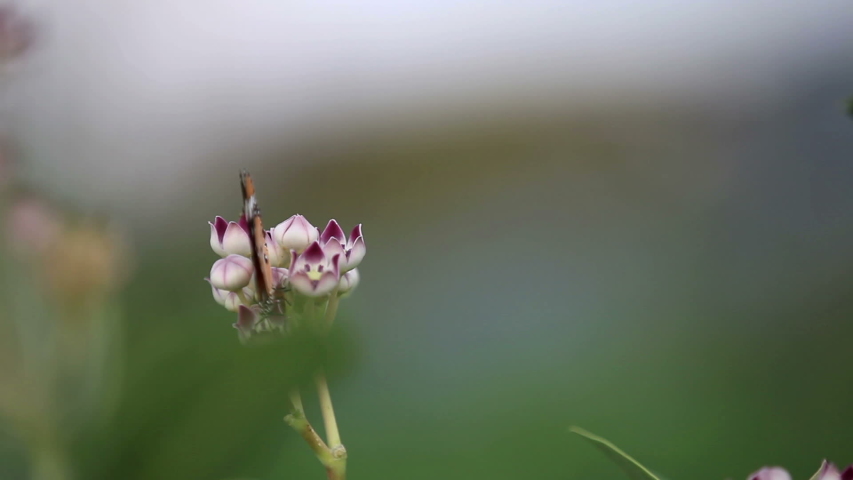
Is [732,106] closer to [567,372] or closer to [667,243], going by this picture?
[667,243]

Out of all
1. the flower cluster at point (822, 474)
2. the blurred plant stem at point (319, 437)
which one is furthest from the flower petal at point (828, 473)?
the blurred plant stem at point (319, 437)

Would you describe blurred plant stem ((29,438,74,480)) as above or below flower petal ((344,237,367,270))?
below

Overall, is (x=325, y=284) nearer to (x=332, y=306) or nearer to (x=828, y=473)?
(x=332, y=306)

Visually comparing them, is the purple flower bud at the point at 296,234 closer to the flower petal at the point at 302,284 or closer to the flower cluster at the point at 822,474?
the flower petal at the point at 302,284

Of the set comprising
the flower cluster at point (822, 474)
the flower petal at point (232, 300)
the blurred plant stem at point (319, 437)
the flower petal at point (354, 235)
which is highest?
the flower petal at point (354, 235)

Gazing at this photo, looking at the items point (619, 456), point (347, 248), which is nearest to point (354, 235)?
point (347, 248)

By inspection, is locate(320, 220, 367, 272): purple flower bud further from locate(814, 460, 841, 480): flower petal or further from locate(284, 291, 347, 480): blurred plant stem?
locate(814, 460, 841, 480): flower petal

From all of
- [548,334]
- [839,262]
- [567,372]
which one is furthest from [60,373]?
[839,262]

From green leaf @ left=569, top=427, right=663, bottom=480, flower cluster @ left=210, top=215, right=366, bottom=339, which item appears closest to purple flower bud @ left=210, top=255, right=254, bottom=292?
flower cluster @ left=210, top=215, right=366, bottom=339
